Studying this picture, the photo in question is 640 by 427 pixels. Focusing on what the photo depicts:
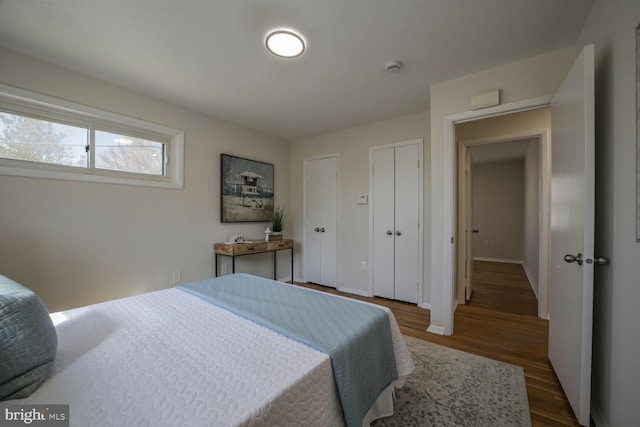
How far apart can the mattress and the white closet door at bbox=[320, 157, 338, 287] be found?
99.1 inches

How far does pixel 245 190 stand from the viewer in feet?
11.6

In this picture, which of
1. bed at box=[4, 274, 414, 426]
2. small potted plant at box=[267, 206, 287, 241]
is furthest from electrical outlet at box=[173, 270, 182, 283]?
bed at box=[4, 274, 414, 426]

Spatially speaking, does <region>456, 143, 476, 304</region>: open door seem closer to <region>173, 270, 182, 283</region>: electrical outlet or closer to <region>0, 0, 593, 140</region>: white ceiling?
<region>0, 0, 593, 140</region>: white ceiling

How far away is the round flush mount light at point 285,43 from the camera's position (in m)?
1.70

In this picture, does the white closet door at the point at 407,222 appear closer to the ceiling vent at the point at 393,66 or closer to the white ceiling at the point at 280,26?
the white ceiling at the point at 280,26

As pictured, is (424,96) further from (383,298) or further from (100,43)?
(100,43)

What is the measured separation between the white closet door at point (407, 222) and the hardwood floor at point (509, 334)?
248 mm

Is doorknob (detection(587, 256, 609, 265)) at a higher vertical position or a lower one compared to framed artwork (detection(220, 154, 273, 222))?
lower

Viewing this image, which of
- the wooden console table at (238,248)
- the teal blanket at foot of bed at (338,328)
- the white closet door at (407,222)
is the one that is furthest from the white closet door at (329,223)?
the teal blanket at foot of bed at (338,328)

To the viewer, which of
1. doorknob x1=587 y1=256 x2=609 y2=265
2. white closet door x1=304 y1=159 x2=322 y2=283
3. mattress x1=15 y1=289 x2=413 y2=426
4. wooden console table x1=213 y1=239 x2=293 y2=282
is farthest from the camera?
white closet door x1=304 y1=159 x2=322 y2=283

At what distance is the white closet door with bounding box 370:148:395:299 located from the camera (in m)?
3.26

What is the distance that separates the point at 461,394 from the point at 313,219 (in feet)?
9.33

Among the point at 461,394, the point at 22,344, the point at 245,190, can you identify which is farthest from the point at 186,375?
the point at 245,190

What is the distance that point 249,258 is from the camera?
140 inches
